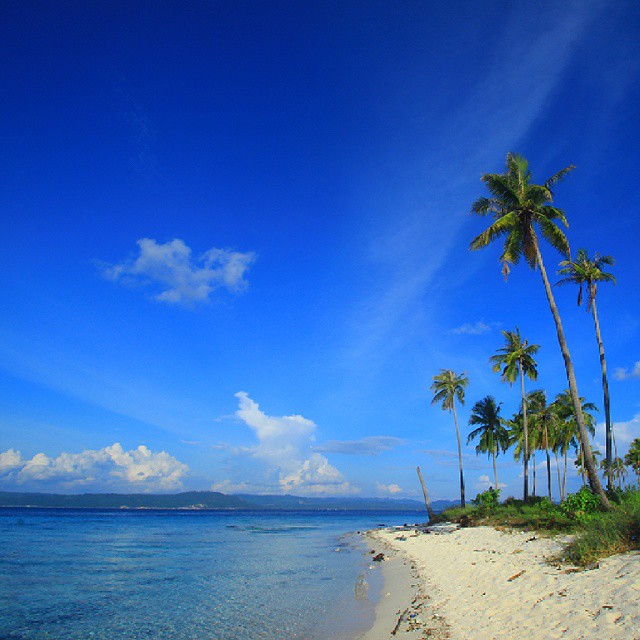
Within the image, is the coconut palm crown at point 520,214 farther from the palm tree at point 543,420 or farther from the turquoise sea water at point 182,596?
the palm tree at point 543,420

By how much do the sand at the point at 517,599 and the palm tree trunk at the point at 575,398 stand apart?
3491mm

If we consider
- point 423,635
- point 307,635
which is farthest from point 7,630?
point 423,635

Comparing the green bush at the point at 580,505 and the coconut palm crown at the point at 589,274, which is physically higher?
the coconut palm crown at the point at 589,274

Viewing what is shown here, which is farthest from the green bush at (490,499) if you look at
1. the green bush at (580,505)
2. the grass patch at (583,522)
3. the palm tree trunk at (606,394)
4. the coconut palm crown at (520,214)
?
the coconut palm crown at (520,214)

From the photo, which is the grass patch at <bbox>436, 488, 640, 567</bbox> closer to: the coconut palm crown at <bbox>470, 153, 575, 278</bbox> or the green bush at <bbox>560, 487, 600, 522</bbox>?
the green bush at <bbox>560, 487, 600, 522</bbox>

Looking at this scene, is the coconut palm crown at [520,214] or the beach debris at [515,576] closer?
the beach debris at [515,576]

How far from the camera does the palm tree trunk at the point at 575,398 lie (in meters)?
17.9

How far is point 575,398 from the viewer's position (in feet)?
63.4

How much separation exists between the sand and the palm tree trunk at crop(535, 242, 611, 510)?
11.5 ft

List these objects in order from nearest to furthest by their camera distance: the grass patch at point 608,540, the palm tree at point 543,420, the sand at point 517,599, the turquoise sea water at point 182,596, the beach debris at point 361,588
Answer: the sand at point 517,599
the grass patch at point 608,540
the turquoise sea water at point 182,596
the beach debris at point 361,588
the palm tree at point 543,420

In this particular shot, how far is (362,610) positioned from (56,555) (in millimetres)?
24485

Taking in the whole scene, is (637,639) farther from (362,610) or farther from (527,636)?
(362,610)

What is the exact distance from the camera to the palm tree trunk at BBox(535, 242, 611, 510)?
58.9ft

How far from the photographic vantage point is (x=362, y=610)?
1352cm
